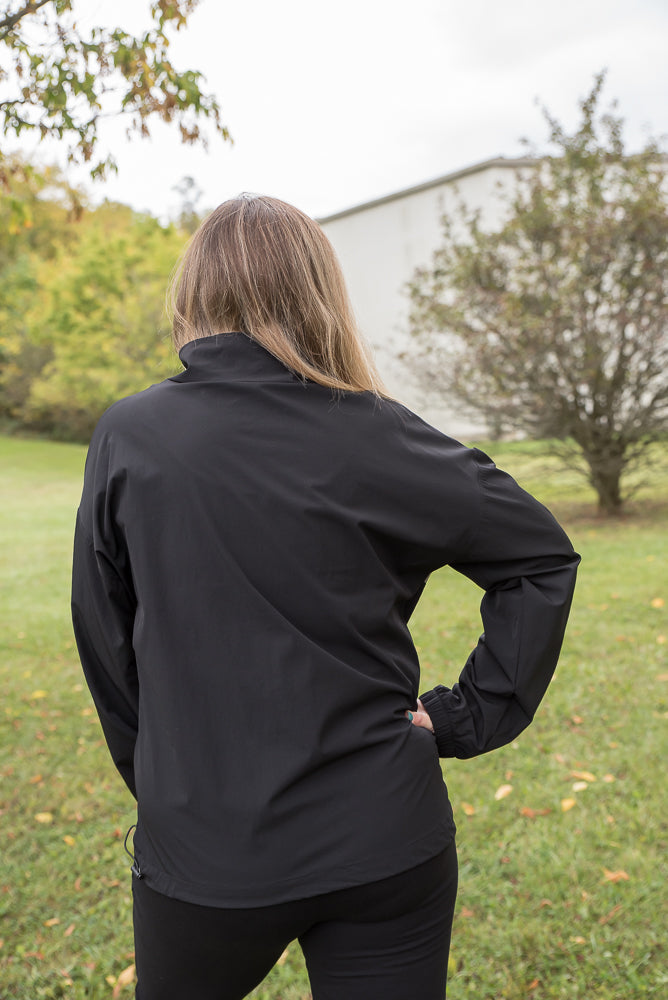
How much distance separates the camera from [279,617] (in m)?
1.37

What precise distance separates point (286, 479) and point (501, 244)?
10623 mm

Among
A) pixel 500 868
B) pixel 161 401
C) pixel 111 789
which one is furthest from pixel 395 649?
pixel 111 789

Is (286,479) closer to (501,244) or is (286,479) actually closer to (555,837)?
(555,837)

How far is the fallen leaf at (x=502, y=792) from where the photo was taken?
428 cm

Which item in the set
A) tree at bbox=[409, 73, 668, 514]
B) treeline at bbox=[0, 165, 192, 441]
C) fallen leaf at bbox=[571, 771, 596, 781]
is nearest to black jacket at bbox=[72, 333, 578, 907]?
fallen leaf at bbox=[571, 771, 596, 781]

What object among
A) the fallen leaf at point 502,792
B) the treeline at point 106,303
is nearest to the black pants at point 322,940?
the fallen leaf at point 502,792

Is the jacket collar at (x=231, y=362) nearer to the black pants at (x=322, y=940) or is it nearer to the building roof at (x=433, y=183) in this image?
the black pants at (x=322, y=940)

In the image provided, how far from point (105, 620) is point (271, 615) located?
41 cm

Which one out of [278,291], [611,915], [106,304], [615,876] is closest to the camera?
[278,291]

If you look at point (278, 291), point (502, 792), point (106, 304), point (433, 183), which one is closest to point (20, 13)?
point (278, 291)

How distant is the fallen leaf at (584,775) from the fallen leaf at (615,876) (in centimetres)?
86

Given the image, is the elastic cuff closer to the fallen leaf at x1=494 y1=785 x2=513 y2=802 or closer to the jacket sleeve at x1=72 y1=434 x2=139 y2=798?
the jacket sleeve at x1=72 y1=434 x2=139 y2=798

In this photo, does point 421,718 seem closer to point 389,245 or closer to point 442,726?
point 442,726

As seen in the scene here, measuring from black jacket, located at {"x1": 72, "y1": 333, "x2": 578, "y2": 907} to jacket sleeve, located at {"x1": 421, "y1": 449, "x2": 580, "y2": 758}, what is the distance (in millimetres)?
65
